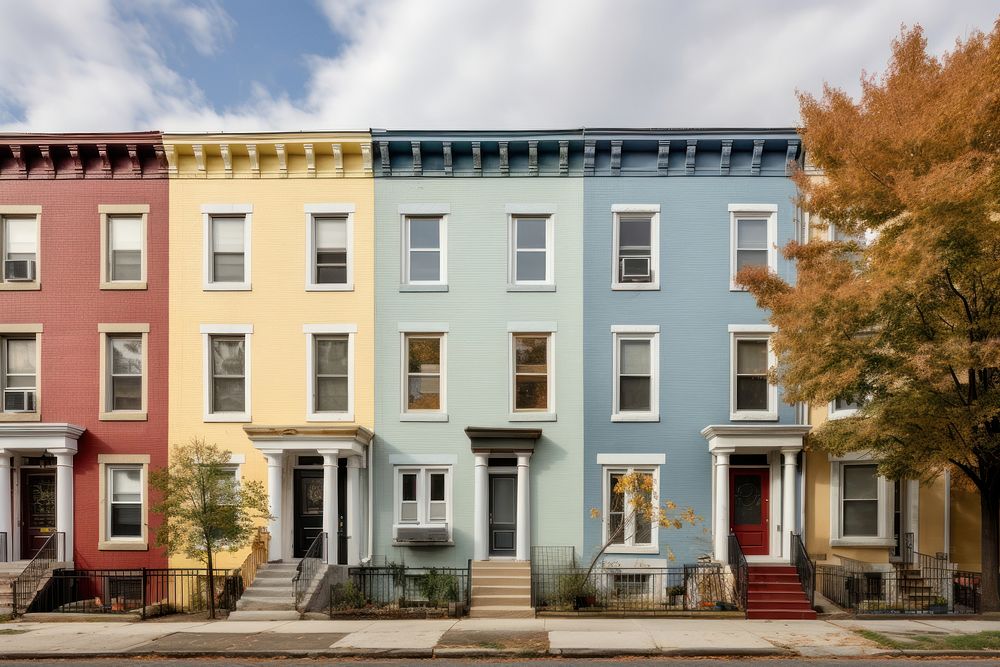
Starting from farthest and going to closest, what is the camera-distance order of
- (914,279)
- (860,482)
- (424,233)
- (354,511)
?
(424,233) → (860,482) → (354,511) → (914,279)

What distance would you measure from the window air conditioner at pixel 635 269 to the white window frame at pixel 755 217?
7.10ft

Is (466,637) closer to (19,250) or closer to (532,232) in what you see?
(532,232)

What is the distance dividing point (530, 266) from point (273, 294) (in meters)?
6.84

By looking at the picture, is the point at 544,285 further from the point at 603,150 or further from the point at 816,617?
the point at 816,617

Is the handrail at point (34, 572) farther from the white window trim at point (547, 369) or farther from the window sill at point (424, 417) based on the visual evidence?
the white window trim at point (547, 369)

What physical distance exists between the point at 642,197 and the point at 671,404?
18.0ft

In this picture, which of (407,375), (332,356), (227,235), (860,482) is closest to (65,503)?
(332,356)

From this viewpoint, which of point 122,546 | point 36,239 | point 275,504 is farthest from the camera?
point 36,239

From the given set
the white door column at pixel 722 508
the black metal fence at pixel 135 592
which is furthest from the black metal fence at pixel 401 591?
the white door column at pixel 722 508

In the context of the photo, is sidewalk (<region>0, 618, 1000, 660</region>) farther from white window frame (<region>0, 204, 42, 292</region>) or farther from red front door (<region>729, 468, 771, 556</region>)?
white window frame (<region>0, 204, 42, 292</region>)

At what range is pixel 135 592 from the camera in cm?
1694

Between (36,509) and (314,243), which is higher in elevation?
(314,243)

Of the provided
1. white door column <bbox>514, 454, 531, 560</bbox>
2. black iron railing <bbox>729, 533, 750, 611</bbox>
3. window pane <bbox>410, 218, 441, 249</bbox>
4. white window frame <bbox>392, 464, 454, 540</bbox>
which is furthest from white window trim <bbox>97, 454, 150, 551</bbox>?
black iron railing <bbox>729, 533, 750, 611</bbox>

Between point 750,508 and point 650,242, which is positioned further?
point 650,242
